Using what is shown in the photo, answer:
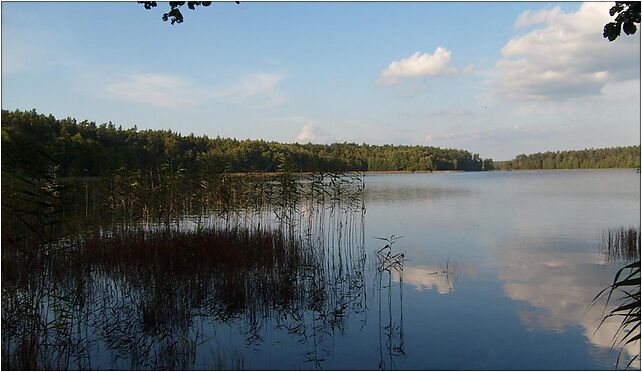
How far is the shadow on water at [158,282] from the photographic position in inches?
225

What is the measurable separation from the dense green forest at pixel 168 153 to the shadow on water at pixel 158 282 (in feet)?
1.62

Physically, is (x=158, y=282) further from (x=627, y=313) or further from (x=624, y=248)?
(x=624, y=248)

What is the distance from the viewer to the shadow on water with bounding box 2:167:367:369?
570 centimetres

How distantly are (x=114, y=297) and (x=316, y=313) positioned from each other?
10.8 ft

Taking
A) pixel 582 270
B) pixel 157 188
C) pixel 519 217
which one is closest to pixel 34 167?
A: pixel 157 188

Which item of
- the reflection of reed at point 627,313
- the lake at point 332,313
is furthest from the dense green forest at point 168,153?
the reflection of reed at point 627,313

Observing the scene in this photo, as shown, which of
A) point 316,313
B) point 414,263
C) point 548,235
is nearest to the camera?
point 316,313

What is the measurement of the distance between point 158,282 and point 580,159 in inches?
5561

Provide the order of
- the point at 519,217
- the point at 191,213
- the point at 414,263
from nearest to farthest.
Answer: the point at 414,263 < the point at 191,213 < the point at 519,217

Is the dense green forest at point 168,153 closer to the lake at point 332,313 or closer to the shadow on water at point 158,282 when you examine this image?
the shadow on water at point 158,282


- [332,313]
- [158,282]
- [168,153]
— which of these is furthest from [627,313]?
[168,153]

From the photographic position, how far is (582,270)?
1027 cm

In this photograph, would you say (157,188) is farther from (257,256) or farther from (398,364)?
(398,364)

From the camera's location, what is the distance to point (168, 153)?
27.5m
